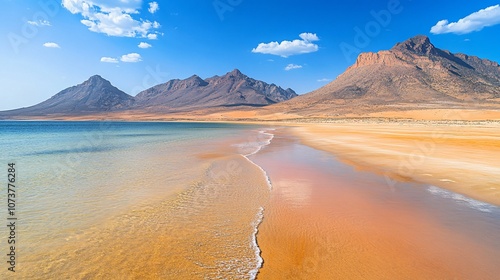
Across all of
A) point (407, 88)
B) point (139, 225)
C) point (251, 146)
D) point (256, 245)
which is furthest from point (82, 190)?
point (407, 88)

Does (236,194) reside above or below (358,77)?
below

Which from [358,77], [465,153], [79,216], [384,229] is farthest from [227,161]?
[358,77]

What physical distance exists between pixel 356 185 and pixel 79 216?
953cm

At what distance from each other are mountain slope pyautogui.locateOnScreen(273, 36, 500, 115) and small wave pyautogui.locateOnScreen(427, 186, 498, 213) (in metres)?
112

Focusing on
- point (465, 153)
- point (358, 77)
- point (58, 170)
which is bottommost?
point (58, 170)

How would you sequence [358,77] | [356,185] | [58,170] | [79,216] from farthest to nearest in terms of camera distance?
[358,77] < [58,170] < [356,185] < [79,216]

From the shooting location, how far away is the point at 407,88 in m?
150

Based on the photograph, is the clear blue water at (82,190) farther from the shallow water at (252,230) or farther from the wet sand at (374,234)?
the wet sand at (374,234)

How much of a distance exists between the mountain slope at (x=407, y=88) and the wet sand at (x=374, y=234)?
11397 centimetres

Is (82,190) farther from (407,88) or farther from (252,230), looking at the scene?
(407,88)

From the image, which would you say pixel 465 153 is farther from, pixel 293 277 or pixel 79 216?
pixel 79 216

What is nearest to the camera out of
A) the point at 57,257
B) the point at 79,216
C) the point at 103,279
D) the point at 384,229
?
the point at 103,279

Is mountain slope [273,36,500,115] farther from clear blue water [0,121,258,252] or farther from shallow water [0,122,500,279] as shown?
shallow water [0,122,500,279]

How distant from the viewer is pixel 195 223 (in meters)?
7.00
